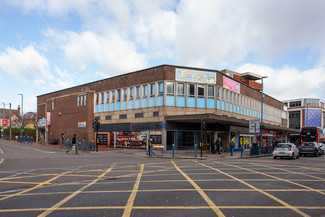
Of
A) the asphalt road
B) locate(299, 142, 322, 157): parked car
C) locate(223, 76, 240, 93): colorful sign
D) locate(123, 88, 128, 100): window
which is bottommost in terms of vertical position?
locate(299, 142, 322, 157): parked car

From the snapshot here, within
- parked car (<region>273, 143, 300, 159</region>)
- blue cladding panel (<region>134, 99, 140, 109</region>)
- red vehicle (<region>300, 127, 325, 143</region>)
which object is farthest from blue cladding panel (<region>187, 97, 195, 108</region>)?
red vehicle (<region>300, 127, 325, 143</region>)

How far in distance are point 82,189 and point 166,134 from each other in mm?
19690

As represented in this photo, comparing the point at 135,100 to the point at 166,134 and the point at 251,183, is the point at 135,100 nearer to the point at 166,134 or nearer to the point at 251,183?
the point at 166,134

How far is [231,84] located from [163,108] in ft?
37.3

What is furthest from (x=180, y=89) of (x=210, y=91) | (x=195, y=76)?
(x=210, y=91)

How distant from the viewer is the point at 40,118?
50281 millimetres

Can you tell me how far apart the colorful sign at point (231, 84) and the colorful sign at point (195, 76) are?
2.70m

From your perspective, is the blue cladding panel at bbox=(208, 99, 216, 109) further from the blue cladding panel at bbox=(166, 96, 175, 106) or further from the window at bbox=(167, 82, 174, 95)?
the window at bbox=(167, 82, 174, 95)

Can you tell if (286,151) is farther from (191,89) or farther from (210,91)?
(191,89)

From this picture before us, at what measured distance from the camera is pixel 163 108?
2844 cm

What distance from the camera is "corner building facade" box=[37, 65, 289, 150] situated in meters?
28.7

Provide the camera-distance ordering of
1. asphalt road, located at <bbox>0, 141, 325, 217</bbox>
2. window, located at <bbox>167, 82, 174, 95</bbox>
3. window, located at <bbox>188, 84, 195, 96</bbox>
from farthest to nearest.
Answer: window, located at <bbox>188, 84, 195, 96</bbox>, window, located at <bbox>167, 82, 174, 95</bbox>, asphalt road, located at <bbox>0, 141, 325, 217</bbox>

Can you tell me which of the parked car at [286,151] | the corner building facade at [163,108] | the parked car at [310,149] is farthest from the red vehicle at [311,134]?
the parked car at [286,151]

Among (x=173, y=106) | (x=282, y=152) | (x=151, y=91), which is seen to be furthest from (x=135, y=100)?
(x=282, y=152)
